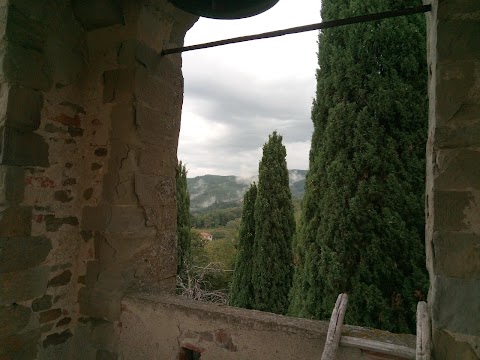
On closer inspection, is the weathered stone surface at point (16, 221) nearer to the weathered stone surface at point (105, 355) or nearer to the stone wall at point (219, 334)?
the stone wall at point (219, 334)

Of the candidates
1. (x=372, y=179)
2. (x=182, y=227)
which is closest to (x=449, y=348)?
(x=372, y=179)

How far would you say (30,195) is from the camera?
74.7 inches

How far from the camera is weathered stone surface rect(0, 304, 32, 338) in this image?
1750 millimetres

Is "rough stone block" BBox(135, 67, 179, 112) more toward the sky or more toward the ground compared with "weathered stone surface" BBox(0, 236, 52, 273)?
more toward the sky

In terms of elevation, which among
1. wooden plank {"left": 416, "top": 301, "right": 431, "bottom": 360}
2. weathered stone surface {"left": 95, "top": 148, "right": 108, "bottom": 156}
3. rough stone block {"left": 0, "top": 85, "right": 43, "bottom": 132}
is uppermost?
rough stone block {"left": 0, "top": 85, "right": 43, "bottom": 132}

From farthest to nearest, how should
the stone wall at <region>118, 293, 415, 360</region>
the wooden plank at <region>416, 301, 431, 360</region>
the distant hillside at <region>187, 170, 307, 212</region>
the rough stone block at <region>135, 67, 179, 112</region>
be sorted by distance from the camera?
the distant hillside at <region>187, 170, 307, 212</region>, the rough stone block at <region>135, 67, 179, 112</region>, the stone wall at <region>118, 293, 415, 360</region>, the wooden plank at <region>416, 301, 431, 360</region>

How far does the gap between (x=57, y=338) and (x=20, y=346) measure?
9.4 inches

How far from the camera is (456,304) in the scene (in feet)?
4.29

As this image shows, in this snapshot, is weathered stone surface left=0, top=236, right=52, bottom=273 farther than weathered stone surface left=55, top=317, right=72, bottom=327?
No

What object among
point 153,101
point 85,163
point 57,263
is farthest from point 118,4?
point 57,263

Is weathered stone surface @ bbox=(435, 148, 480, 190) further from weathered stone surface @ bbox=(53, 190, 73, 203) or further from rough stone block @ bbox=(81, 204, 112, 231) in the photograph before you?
weathered stone surface @ bbox=(53, 190, 73, 203)

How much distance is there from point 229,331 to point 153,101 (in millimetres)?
1532

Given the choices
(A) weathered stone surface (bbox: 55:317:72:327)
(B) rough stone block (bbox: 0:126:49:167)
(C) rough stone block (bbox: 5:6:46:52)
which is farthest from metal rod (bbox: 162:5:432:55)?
(A) weathered stone surface (bbox: 55:317:72:327)

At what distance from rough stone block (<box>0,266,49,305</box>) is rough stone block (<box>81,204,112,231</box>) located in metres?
0.35
